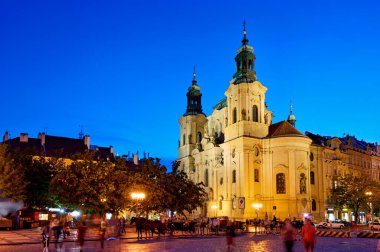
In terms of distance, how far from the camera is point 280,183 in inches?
2697

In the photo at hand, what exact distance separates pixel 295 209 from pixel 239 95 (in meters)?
19.0

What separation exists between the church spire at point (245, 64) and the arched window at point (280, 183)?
51.2 ft

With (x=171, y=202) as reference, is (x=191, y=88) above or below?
above

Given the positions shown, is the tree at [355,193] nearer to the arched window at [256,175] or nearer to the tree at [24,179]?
the arched window at [256,175]


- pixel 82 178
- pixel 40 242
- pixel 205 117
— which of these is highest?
pixel 205 117

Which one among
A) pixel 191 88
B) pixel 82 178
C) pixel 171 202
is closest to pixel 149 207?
pixel 171 202

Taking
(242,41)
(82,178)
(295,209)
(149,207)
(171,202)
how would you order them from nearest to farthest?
1. (82,178)
2. (149,207)
3. (171,202)
4. (295,209)
5. (242,41)

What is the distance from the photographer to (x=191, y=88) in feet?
302

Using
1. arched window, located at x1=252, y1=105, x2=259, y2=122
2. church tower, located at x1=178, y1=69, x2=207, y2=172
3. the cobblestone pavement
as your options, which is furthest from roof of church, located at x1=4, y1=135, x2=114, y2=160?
the cobblestone pavement

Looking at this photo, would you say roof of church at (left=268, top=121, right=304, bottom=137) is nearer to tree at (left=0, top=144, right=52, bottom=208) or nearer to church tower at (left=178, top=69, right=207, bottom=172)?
church tower at (left=178, top=69, right=207, bottom=172)

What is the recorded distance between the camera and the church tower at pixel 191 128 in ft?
290

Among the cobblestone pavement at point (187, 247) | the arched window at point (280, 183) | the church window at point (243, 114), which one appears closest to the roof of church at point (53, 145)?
the church window at point (243, 114)

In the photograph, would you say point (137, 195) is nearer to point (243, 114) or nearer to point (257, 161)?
point (257, 161)

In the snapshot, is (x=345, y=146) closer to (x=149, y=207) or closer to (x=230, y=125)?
(x=230, y=125)
